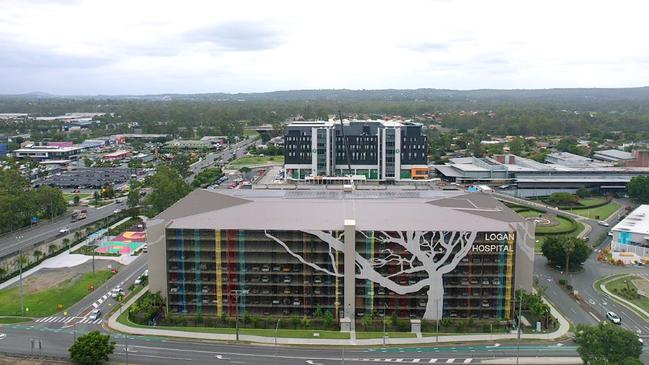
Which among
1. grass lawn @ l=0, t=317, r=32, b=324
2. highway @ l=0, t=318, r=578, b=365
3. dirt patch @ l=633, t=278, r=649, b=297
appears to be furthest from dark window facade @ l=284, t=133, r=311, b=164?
highway @ l=0, t=318, r=578, b=365

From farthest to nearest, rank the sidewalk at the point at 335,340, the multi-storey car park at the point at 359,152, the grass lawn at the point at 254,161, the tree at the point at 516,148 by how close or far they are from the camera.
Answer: the tree at the point at 516,148, the grass lawn at the point at 254,161, the multi-storey car park at the point at 359,152, the sidewalk at the point at 335,340

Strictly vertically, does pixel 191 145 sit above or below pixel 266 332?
above

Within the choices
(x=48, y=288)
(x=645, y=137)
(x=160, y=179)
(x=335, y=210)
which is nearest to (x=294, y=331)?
(x=335, y=210)

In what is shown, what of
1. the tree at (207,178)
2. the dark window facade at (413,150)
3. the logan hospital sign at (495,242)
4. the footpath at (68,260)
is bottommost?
the footpath at (68,260)

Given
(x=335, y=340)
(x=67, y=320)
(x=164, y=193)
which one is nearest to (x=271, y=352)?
(x=335, y=340)

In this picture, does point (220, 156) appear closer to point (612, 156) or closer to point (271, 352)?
point (612, 156)

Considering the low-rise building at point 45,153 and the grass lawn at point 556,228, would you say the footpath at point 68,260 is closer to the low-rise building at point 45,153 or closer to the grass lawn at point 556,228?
the grass lawn at point 556,228

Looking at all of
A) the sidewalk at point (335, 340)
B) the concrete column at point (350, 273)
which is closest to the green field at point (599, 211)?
the sidewalk at point (335, 340)

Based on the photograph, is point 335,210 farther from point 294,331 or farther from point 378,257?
point 294,331
